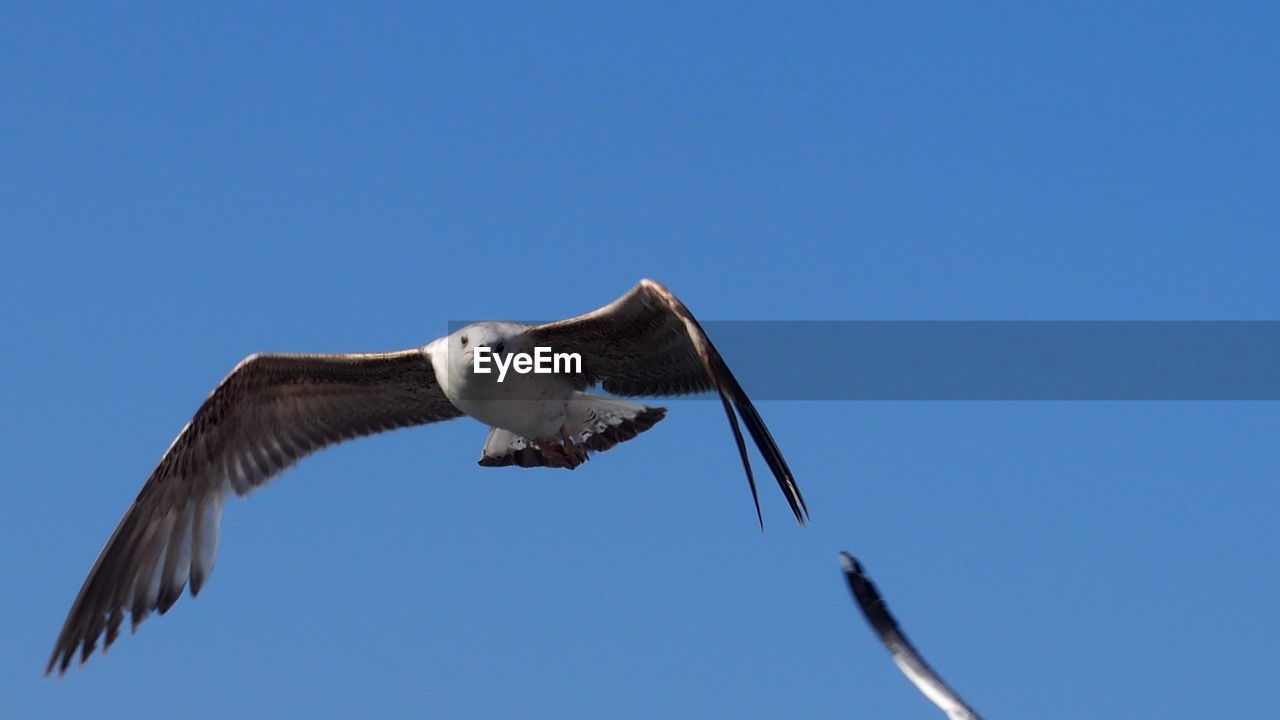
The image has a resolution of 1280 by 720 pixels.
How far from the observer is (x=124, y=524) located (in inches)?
683

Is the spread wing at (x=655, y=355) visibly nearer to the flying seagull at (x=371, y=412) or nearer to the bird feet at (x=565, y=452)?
the flying seagull at (x=371, y=412)

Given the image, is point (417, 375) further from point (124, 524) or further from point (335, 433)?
point (124, 524)

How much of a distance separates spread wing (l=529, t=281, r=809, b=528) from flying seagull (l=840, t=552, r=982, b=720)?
3.81 ft

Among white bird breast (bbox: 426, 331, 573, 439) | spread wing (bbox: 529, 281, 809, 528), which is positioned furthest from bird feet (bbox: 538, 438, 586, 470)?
spread wing (bbox: 529, 281, 809, 528)

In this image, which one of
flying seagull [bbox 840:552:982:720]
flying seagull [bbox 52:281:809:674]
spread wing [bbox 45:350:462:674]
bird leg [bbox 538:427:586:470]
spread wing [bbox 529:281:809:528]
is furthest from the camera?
spread wing [bbox 45:350:462:674]

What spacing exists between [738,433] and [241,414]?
22.3ft

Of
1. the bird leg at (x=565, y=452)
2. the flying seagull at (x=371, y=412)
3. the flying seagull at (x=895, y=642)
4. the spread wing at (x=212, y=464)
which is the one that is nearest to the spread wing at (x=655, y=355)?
the flying seagull at (x=371, y=412)

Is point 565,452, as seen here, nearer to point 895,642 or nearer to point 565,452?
point 565,452

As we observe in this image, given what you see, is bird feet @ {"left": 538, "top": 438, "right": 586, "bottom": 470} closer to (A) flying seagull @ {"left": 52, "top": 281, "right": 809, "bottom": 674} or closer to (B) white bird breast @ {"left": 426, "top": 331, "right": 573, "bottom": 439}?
(A) flying seagull @ {"left": 52, "top": 281, "right": 809, "bottom": 674}

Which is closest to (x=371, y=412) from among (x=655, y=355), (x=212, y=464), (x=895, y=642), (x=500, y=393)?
(x=212, y=464)

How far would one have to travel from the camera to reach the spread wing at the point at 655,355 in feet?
42.3

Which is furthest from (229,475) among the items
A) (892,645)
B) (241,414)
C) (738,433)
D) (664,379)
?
(892,645)

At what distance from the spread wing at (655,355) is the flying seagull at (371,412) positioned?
0.02 m

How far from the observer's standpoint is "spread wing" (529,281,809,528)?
12.9 metres
